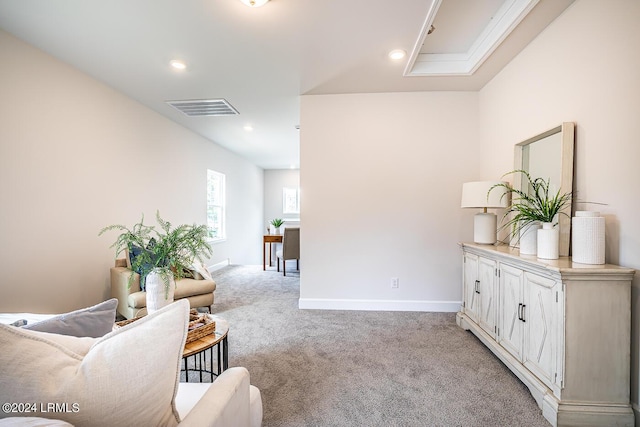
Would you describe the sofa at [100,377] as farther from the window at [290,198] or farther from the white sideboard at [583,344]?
the window at [290,198]

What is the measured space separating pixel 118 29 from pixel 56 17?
0.37m

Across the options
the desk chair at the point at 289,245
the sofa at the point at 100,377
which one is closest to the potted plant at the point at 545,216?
the sofa at the point at 100,377

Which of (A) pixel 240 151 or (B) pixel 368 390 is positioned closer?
(B) pixel 368 390

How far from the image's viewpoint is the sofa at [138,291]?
8.79ft

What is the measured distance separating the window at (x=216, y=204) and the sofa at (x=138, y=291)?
2.36m

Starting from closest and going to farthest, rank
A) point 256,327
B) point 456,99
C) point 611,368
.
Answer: point 611,368 < point 256,327 < point 456,99

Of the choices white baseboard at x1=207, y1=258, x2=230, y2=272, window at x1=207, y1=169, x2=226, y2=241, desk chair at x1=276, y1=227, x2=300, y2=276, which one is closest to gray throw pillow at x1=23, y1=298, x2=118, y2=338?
desk chair at x1=276, y1=227, x2=300, y2=276

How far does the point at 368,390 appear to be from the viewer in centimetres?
184

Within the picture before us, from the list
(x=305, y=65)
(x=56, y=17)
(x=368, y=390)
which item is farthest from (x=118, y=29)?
(x=368, y=390)

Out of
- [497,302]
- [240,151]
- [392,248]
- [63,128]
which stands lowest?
[497,302]

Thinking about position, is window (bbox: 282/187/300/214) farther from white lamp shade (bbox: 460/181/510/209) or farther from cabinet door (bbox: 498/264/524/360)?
cabinet door (bbox: 498/264/524/360)

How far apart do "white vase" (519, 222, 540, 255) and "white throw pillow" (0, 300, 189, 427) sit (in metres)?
2.24

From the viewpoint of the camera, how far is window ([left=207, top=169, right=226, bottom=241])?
5.54 meters

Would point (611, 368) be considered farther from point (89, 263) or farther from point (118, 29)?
point (89, 263)
